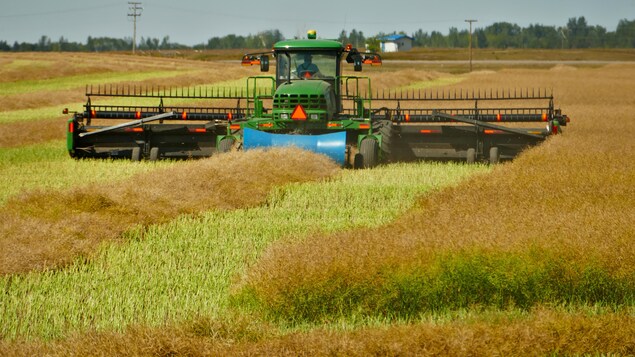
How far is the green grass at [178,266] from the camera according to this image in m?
7.12

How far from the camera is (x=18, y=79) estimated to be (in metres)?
56.2

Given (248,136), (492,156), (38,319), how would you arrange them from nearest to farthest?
(38,319) → (248,136) → (492,156)

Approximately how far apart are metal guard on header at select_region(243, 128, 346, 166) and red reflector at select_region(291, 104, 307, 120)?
416 mm

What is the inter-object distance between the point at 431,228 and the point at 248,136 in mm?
7665

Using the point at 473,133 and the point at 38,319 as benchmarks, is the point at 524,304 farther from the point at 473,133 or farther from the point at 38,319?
the point at 473,133

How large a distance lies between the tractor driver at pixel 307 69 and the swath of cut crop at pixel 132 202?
256 centimetres

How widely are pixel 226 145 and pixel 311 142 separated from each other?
1.59 meters

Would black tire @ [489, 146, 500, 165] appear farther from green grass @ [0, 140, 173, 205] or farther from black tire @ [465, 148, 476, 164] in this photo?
green grass @ [0, 140, 173, 205]

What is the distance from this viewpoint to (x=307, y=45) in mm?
17594

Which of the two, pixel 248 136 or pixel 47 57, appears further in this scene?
pixel 47 57

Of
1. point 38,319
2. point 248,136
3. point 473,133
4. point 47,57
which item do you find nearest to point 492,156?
point 473,133

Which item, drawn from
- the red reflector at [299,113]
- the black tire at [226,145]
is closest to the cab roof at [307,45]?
the red reflector at [299,113]

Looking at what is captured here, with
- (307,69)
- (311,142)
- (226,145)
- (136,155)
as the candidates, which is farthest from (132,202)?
(307,69)

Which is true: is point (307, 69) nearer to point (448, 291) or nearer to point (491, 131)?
point (491, 131)
